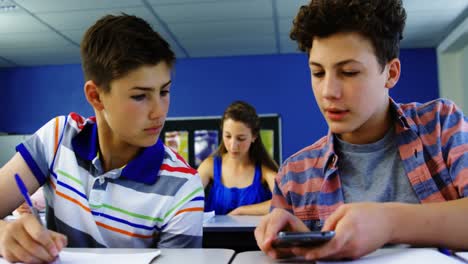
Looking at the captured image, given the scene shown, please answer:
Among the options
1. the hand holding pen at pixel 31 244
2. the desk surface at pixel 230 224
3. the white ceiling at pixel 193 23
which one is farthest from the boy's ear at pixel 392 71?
the white ceiling at pixel 193 23

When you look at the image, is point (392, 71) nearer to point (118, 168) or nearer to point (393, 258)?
point (393, 258)

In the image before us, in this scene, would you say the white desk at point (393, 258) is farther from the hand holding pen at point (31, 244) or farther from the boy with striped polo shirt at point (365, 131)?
the hand holding pen at point (31, 244)

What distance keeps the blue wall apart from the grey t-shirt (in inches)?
157

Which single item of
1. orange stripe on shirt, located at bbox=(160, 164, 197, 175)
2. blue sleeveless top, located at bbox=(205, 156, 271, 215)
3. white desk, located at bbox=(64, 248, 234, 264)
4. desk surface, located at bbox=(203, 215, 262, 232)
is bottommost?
desk surface, located at bbox=(203, 215, 262, 232)

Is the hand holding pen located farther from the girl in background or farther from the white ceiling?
the white ceiling

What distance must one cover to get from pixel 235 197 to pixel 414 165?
1.78 meters

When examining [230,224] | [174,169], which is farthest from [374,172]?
[230,224]

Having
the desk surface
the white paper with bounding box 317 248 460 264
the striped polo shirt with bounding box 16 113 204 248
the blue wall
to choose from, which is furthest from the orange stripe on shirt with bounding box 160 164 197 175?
the blue wall

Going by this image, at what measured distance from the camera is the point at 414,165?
952 millimetres

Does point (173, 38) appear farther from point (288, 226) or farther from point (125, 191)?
point (288, 226)

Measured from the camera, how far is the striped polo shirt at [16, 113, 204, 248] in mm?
1045

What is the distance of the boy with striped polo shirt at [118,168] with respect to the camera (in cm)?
105

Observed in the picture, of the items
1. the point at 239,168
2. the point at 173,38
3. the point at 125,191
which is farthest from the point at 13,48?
the point at 125,191

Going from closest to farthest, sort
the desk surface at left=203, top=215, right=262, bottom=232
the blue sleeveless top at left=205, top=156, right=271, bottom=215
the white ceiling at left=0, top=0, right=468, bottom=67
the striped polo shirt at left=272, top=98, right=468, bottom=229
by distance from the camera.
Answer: the striped polo shirt at left=272, top=98, right=468, bottom=229 < the desk surface at left=203, top=215, right=262, bottom=232 < the blue sleeveless top at left=205, top=156, right=271, bottom=215 < the white ceiling at left=0, top=0, right=468, bottom=67
